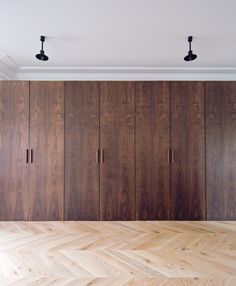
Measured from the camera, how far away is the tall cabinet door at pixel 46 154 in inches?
126

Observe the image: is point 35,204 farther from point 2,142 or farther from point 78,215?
point 2,142

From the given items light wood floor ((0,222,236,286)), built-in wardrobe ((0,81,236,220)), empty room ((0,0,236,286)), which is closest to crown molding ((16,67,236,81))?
empty room ((0,0,236,286))

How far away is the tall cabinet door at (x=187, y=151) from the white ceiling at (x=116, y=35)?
2.04ft

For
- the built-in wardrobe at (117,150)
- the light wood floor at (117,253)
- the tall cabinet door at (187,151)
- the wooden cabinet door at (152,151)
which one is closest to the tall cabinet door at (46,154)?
the built-in wardrobe at (117,150)

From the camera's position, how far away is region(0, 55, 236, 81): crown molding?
148 inches

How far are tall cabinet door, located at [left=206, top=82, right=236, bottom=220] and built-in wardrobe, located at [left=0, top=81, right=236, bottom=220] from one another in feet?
0.05

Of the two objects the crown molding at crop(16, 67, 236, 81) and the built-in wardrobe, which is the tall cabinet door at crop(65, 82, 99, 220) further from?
the crown molding at crop(16, 67, 236, 81)

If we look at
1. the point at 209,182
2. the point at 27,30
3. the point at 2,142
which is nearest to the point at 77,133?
the point at 2,142

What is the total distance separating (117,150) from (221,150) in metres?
1.63

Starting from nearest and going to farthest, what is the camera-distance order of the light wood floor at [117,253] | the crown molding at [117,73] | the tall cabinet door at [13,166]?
the light wood floor at [117,253] < the tall cabinet door at [13,166] < the crown molding at [117,73]

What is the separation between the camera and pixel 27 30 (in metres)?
2.60

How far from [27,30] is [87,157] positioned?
1.88 meters

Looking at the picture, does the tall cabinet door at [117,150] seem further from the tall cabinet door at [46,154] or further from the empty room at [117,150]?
the tall cabinet door at [46,154]

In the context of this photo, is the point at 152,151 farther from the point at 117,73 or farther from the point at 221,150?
the point at 117,73
